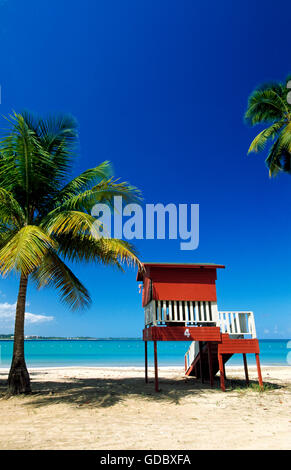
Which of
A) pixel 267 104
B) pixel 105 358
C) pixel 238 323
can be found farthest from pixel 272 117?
pixel 105 358

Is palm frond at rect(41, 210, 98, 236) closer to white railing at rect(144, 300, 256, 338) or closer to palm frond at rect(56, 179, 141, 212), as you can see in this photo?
palm frond at rect(56, 179, 141, 212)

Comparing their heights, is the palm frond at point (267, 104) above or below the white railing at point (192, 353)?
above

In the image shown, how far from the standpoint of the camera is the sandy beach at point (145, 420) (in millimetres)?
5609

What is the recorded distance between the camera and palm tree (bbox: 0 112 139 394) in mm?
10016

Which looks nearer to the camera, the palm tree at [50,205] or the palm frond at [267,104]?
the palm tree at [50,205]

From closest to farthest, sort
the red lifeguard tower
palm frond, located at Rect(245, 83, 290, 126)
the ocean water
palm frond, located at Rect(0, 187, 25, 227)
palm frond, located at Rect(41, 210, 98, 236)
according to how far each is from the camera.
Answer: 1. palm frond, located at Rect(41, 210, 98, 236)
2. palm frond, located at Rect(0, 187, 25, 227)
3. the red lifeguard tower
4. palm frond, located at Rect(245, 83, 290, 126)
5. the ocean water

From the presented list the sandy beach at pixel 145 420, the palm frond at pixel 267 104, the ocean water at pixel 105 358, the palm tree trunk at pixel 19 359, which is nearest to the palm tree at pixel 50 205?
the palm tree trunk at pixel 19 359

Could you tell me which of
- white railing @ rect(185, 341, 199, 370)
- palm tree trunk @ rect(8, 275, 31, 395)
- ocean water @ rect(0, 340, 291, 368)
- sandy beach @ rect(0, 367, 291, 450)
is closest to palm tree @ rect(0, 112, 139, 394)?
palm tree trunk @ rect(8, 275, 31, 395)

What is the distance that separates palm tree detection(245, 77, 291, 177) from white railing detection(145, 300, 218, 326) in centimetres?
929

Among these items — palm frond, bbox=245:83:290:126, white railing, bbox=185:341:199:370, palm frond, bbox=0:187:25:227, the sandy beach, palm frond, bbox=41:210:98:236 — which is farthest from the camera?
palm frond, bbox=245:83:290:126

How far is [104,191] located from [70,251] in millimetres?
2538

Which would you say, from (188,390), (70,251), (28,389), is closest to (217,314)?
(188,390)

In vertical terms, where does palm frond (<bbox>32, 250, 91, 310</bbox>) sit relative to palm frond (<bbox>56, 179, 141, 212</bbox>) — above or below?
below

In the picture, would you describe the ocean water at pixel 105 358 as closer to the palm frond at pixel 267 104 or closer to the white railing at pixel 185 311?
the white railing at pixel 185 311
